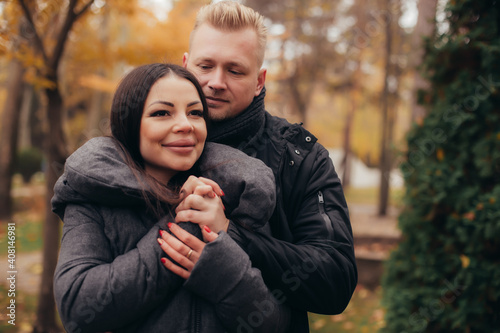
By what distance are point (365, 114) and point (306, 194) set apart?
25.5m

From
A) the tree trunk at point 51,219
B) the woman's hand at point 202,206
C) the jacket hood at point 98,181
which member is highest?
the jacket hood at point 98,181

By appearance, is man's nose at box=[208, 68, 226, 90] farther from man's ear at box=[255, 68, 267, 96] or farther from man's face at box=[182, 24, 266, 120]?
man's ear at box=[255, 68, 267, 96]

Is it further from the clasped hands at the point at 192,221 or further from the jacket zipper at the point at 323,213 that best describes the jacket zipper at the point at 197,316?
the jacket zipper at the point at 323,213

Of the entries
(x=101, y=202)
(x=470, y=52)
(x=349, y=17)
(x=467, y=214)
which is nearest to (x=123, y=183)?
(x=101, y=202)

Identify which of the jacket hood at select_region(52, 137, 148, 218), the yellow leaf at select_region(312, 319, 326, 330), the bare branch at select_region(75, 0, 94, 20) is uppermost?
the bare branch at select_region(75, 0, 94, 20)

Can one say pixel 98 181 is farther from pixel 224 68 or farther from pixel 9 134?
pixel 9 134

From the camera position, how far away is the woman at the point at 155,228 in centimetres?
139

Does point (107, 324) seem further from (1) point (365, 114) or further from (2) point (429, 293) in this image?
(1) point (365, 114)

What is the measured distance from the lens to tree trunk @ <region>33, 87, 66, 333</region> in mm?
4594

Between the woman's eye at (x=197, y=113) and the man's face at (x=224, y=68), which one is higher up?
the man's face at (x=224, y=68)

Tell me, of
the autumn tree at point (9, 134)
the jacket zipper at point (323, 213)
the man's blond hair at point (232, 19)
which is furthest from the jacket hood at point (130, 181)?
the autumn tree at point (9, 134)

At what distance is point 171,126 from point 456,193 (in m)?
2.79

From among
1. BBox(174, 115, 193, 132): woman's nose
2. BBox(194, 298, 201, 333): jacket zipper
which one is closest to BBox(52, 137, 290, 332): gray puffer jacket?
BBox(194, 298, 201, 333): jacket zipper

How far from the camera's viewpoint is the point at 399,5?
42.1 feet
